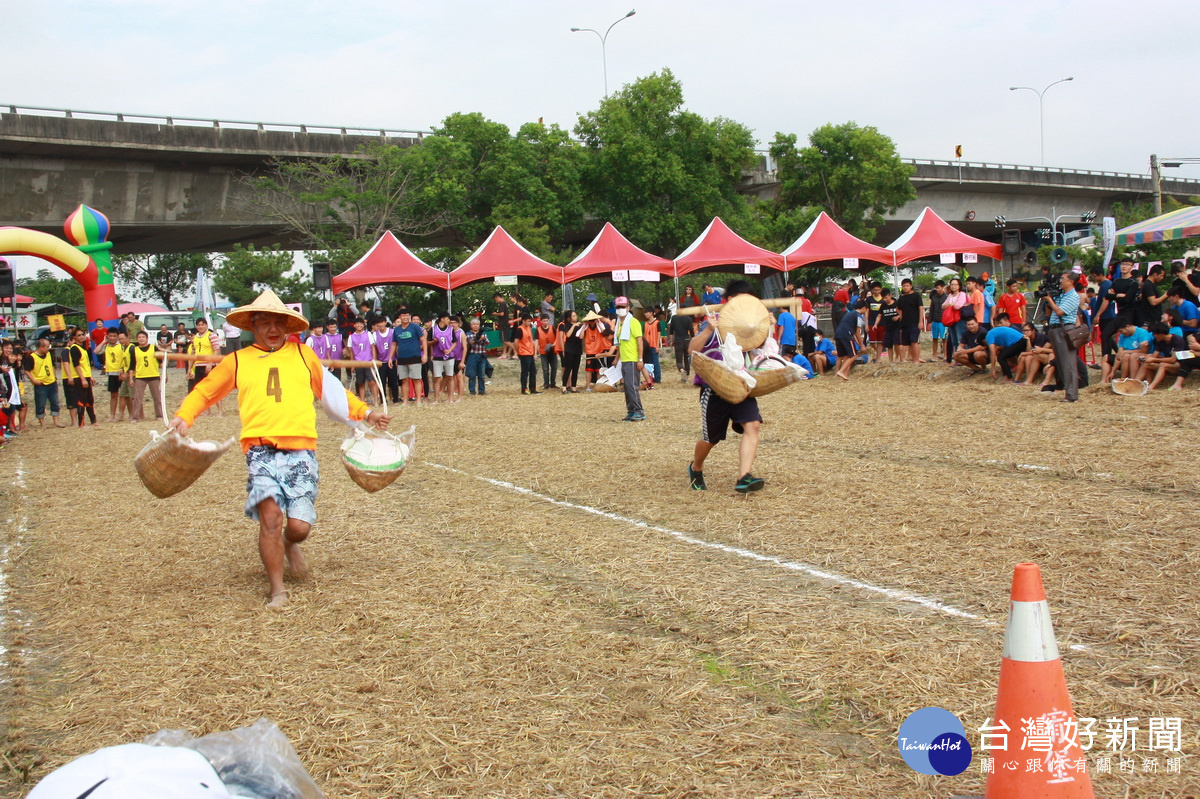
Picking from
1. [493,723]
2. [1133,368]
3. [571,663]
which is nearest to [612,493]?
[571,663]

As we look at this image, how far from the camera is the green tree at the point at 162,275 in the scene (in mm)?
69562

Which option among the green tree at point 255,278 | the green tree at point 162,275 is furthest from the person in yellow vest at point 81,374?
the green tree at point 162,275

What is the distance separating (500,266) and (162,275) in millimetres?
55336

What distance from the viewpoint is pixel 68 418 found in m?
21.4

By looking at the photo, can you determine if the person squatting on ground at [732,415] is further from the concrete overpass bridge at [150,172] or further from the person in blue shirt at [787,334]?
the concrete overpass bridge at [150,172]

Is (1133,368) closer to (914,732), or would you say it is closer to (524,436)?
(524,436)

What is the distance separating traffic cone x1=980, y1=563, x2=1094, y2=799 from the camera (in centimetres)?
284

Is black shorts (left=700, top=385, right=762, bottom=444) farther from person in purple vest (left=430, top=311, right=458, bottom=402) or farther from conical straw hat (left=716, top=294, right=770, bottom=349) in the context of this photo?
person in purple vest (left=430, top=311, right=458, bottom=402)

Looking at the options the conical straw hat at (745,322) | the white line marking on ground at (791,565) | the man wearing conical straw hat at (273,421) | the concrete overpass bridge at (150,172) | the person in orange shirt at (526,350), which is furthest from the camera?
the concrete overpass bridge at (150,172)

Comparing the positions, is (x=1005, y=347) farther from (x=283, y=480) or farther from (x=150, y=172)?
(x=150, y=172)

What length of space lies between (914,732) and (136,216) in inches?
1368

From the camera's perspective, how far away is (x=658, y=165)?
4459 cm

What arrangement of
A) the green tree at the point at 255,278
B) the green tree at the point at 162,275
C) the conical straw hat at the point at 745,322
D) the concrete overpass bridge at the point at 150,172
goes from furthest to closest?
the green tree at the point at 162,275 → the green tree at the point at 255,278 → the concrete overpass bridge at the point at 150,172 → the conical straw hat at the point at 745,322

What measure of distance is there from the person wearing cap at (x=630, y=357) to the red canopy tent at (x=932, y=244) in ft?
37.3
